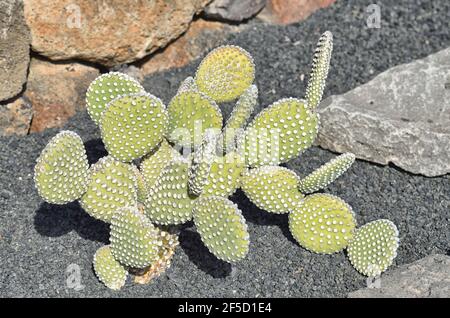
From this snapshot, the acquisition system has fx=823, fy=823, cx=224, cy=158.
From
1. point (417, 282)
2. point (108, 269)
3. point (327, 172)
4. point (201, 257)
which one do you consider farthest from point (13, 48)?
point (417, 282)

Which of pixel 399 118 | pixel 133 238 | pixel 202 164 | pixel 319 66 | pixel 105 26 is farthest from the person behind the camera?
pixel 105 26

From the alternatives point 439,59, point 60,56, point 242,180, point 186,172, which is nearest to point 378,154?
point 439,59

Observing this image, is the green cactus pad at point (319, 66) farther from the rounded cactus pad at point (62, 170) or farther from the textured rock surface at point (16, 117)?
the textured rock surface at point (16, 117)

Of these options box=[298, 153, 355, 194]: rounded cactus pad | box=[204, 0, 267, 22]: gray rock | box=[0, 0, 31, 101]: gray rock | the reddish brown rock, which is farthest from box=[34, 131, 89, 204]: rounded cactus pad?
the reddish brown rock

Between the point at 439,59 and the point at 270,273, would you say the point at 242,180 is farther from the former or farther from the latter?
the point at 439,59

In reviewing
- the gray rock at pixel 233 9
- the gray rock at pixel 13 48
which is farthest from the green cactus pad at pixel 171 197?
the gray rock at pixel 233 9

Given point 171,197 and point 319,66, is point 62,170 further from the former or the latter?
point 319,66
